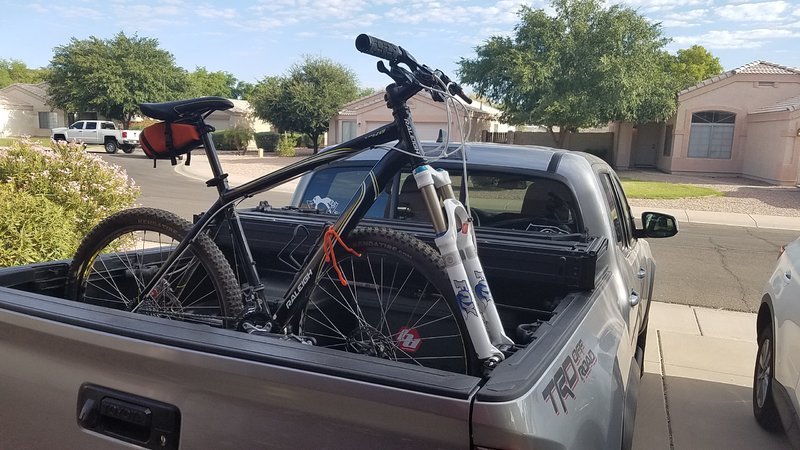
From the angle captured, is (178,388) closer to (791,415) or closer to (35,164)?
(791,415)

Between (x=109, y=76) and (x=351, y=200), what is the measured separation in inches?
1671

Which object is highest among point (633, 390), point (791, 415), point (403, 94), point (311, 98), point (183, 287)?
point (311, 98)

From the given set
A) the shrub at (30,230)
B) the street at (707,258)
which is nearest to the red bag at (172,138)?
the shrub at (30,230)

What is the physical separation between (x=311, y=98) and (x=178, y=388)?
3376 cm

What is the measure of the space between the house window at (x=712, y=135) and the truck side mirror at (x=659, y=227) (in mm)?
25607

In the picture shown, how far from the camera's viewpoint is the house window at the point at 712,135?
2656cm

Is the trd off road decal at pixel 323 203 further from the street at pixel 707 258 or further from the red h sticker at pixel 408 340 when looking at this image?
the street at pixel 707 258

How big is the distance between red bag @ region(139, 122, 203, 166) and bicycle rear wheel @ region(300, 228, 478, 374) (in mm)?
992

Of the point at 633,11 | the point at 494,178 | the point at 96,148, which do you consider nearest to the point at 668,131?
the point at 633,11

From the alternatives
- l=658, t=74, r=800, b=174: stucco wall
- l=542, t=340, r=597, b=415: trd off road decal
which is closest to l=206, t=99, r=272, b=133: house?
l=658, t=74, r=800, b=174: stucco wall

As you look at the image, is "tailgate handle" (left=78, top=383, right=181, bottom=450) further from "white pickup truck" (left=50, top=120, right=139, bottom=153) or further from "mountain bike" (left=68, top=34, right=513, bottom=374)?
"white pickup truck" (left=50, top=120, right=139, bottom=153)

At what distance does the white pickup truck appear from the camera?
1384 inches

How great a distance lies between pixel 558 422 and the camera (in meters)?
1.39

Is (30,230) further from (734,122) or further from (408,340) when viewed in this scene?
(734,122)
